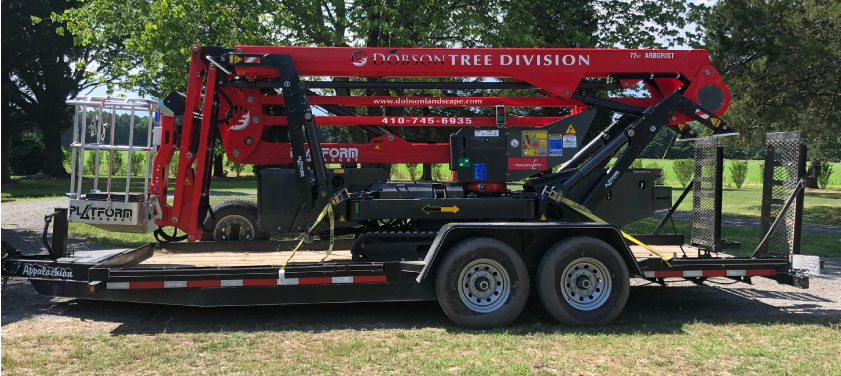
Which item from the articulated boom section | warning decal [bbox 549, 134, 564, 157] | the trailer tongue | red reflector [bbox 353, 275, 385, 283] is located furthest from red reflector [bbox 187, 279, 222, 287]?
warning decal [bbox 549, 134, 564, 157]

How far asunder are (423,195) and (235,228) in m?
3.12

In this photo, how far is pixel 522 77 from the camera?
6.81m

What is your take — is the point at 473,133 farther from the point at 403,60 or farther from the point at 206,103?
the point at 206,103

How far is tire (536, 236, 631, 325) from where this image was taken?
582 centimetres

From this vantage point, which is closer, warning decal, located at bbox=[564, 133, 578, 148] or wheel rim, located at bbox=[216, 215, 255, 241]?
warning decal, located at bbox=[564, 133, 578, 148]

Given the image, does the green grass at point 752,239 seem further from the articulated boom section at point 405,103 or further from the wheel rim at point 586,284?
the wheel rim at point 586,284

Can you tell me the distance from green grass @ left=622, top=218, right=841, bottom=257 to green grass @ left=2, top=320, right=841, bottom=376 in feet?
17.3

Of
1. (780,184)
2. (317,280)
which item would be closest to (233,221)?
(317,280)

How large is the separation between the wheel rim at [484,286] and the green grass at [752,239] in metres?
6.21

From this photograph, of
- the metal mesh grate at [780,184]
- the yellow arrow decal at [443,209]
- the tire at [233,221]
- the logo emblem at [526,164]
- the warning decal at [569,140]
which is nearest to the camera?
the yellow arrow decal at [443,209]

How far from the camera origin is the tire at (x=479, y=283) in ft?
18.8

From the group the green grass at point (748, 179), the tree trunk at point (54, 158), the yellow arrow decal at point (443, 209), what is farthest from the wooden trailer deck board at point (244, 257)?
the green grass at point (748, 179)

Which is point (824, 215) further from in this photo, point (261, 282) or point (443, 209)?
point (261, 282)

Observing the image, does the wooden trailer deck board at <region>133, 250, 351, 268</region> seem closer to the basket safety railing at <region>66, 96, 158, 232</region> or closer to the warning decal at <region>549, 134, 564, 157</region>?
the basket safety railing at <region>66, 96, 158, 232</region>
